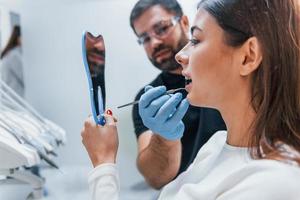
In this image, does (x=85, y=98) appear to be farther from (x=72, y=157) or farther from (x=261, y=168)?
(x=261, y=168)

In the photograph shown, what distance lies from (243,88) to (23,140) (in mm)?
631

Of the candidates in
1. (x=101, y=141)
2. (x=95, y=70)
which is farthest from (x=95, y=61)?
(x=101, y=141)

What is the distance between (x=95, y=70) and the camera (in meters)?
0.92

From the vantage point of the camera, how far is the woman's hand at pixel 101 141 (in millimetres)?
878

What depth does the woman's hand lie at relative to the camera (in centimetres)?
88

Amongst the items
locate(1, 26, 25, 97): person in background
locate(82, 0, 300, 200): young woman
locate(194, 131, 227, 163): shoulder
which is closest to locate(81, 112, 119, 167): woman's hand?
locate(82, 0, 300, 200): young woman

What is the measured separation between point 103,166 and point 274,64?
0.44 metres

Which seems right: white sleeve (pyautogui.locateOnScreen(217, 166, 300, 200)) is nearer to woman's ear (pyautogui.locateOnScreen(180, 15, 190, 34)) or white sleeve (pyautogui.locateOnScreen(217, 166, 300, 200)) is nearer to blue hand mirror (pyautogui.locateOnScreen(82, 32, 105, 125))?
blue hand mirror (pyautogui.locateOnScreen(82, 32, 105, 125))

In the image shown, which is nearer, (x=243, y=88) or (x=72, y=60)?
(x=243, y=88)

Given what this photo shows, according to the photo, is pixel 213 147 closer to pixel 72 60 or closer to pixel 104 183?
pixel 104 183

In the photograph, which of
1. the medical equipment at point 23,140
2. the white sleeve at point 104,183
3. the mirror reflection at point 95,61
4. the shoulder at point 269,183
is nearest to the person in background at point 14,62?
the medical equipment at point 23,140

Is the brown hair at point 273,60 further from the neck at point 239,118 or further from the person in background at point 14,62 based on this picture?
the person in background at point 14,62

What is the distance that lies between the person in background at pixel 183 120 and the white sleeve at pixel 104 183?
15.5 inches

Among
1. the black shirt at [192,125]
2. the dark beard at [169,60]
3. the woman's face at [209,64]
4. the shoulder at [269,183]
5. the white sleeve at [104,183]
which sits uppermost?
the woman's face at [209,64]
